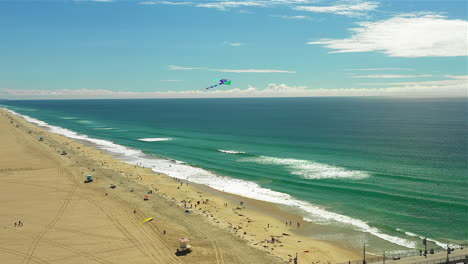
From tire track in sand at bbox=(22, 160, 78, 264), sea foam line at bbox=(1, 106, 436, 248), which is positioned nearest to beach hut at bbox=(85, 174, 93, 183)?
tire track in sand at bbox=(22, 160, 78, 264)

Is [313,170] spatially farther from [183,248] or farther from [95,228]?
[95,228]

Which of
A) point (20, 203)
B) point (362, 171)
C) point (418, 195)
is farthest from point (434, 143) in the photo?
point (20, 203)

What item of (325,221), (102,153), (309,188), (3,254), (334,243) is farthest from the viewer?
(102,153)

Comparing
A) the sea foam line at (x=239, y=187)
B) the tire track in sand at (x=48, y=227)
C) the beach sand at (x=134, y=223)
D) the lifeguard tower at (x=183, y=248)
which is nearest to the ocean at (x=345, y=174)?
the sea foam line at (x=239, y=187)

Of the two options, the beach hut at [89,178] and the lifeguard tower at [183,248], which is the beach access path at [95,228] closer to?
the lifeguard tower at [183,248]

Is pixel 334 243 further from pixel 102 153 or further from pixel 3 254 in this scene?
pixel 102 153

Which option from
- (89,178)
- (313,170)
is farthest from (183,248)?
(313,170)
